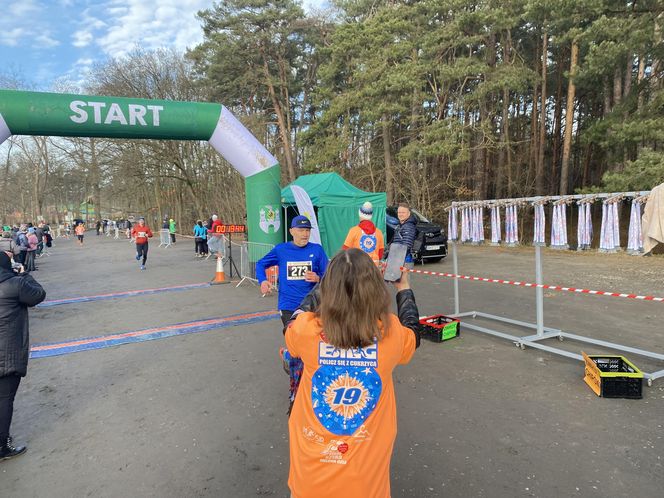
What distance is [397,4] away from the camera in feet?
73.1

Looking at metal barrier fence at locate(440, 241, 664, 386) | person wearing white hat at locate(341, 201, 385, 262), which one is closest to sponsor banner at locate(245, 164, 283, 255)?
person wearing white hat at locate(341, 201, 385, 262)

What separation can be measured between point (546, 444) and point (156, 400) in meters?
3.67

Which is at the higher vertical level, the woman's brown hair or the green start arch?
the green start arch

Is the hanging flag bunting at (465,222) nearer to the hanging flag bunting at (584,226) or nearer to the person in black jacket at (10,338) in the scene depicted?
the hanging flag bunting at (584,226)

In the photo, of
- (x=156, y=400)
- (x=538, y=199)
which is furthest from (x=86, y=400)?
(x=538, y=199)

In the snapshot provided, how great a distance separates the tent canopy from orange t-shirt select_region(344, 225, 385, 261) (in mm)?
6624

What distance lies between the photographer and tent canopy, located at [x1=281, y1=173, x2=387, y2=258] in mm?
13070

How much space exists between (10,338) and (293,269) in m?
2.31

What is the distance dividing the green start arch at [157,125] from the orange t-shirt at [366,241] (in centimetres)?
466

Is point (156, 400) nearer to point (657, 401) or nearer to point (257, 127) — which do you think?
point (657, 401)

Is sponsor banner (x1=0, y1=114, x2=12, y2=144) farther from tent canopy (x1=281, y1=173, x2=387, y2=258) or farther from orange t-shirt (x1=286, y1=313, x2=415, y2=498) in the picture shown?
orange t-shirt (x1=286, y1=313, x2=415, y2=498)

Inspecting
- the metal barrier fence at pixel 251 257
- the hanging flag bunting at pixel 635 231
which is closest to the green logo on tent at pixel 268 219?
the metal barrier fence at pixel 251 257

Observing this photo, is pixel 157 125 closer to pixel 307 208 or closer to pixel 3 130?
pixel 3 130

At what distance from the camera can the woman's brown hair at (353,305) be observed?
144cm
